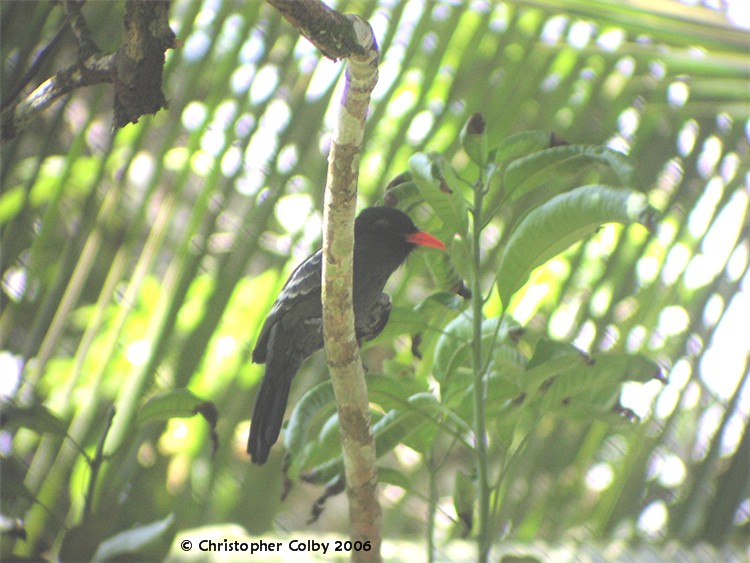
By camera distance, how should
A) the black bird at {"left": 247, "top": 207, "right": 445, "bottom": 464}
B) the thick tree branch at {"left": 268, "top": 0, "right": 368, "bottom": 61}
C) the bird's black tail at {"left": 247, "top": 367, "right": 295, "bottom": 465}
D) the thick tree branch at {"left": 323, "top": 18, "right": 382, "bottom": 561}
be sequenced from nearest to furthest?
the thick tree branch at {"left": 268, "top": 0, "right": 368, "bottom": 61} < the thick tree branch at {"left": 323, "top": 18, "right": 382, "bottom": 561} < the bird's black tail at {"left": 247, "top": 367, "right": 295, "bottom": 465} < the black bird at {"left": 247, "top": 207, "right": 445, "bottom": 464}

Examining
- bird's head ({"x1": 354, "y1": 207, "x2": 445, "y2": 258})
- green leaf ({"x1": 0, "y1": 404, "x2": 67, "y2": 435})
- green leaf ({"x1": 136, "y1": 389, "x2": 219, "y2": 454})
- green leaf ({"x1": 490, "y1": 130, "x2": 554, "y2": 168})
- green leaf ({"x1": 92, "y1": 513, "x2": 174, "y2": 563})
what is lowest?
green leaf ({"x1": 92, "y1": 513, "x2": 174, "y2": 563})

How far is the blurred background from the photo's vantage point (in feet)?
7.86

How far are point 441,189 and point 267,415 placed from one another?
2.56 ft

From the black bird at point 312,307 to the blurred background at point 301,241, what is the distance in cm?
22

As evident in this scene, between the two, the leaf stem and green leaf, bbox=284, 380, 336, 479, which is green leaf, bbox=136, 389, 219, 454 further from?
the leaf stem

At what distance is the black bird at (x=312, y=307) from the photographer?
2.04 metres

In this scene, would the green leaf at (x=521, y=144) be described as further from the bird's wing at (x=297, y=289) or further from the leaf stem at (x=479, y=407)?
the bird's wing at (x=297, y=289)

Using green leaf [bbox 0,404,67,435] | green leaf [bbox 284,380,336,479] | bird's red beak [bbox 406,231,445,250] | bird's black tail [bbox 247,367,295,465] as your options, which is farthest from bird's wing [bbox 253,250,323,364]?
green leaf [bbox 0,404,67,435]

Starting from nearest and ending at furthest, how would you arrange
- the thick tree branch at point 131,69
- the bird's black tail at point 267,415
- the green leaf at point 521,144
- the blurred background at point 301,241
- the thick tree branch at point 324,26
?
1. the thick tree branch at point 324,26
2. the thick tree branch at point 131,69
3. the green leaf at point 521,144
4. the bird's black tail at point 267,415
5. the blurred background at point 301,241

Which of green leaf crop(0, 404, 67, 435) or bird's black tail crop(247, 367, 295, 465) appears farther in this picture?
bird's black tail crop(247, 367, 295, 465)

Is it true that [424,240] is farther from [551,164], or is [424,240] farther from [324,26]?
[324,26]

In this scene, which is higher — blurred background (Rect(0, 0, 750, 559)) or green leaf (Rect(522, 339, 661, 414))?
blurred background (Rect(0, 0, 750, 559))

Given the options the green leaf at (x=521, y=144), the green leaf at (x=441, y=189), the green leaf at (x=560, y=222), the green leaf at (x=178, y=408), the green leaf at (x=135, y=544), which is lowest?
the green leaf at (x=135, y=544)

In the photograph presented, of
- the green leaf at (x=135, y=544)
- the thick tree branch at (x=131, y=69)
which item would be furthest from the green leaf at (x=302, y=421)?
the thick tree branch at (x=131, y=69)
